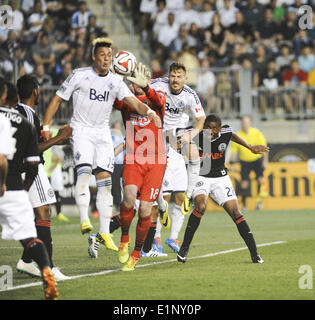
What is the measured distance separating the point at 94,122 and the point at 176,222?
2490 millimetres

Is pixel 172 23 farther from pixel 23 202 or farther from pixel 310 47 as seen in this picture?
pixel 23 202

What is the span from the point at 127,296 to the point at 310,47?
670 inches

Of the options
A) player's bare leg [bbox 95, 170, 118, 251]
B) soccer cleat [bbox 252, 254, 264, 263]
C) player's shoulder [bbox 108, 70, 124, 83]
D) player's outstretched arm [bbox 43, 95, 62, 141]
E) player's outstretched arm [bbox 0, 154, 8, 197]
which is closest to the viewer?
player's outstretched arm [bbox 0, 154, 8, 197]

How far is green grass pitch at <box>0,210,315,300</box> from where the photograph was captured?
803 cm

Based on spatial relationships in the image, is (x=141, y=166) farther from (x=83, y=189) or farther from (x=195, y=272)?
(x=195, y=272)

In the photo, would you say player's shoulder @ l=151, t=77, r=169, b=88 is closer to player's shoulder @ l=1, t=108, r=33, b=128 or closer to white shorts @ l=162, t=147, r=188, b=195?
white shorts @ l=162, t=147, r=188, b=195

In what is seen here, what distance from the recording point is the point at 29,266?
31.3 ft

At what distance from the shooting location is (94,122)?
11.1m

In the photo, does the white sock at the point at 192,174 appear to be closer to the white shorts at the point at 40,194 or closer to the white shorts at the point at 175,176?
the white shorts at the point at 175,176

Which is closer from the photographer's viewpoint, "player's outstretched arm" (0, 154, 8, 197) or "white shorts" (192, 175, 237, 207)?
"player's outstretched arm" (0, 154, 8, 197)

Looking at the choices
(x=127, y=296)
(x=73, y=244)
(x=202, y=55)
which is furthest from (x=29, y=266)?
(x=202, y=55)

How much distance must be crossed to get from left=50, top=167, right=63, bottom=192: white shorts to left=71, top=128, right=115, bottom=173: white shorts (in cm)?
864

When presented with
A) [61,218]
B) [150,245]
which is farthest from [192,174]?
[61,218]

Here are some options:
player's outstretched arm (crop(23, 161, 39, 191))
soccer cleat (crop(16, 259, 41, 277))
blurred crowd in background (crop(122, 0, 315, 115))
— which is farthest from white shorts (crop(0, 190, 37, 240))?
blurred crowd in background (crop(122, 0, 315, 115))
